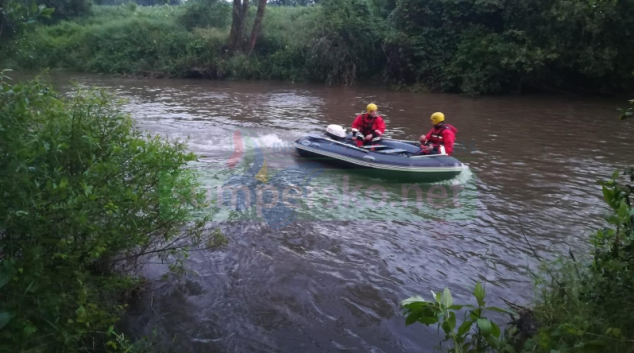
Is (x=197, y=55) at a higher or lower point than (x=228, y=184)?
higher

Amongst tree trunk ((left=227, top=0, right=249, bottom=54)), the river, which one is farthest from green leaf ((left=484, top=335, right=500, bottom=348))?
tree trunk ((left=227, top=0, right=249, bottom=54))

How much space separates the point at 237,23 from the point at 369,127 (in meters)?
15.6

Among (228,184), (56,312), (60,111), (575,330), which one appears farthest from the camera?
(228,184)

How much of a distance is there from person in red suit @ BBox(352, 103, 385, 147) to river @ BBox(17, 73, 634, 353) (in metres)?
0.85

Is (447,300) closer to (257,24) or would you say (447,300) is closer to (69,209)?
(69,209)

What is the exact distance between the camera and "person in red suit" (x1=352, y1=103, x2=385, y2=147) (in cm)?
923

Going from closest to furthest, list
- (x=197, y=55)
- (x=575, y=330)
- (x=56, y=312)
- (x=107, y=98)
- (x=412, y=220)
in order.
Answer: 1. (x=575, y=330)
2. (x=56, y=312)
3. (x=107, y=98)
4. (x=412, y=220)
5. (x=197, y=55)

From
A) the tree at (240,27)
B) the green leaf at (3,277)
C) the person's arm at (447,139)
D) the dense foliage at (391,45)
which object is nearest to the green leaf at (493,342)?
the green leaf at (3,277)

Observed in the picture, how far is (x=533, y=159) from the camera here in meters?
9.80

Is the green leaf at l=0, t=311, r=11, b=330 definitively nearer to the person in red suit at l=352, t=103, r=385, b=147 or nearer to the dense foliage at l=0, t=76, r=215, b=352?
the dense foliage at l=0, t=76, r=215, b=352

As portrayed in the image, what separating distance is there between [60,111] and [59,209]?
1.09 m

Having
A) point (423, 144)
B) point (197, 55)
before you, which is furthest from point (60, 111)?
point (197, 55)

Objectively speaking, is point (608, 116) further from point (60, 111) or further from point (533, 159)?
point (60, 111)

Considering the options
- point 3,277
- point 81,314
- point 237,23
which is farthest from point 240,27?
point 3,277
